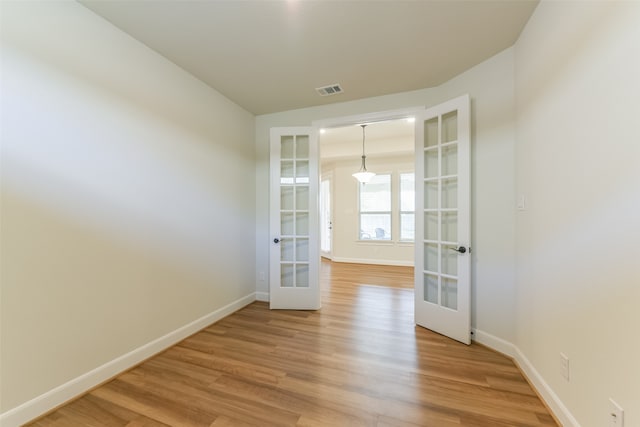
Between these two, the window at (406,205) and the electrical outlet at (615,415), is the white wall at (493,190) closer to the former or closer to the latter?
the electrical outlet at (615,415)

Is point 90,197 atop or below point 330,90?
below

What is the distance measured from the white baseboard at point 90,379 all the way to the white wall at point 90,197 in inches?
A: 1.6

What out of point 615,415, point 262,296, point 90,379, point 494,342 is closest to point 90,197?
point 90,379

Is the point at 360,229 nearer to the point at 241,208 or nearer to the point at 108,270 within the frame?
the point at 241,208

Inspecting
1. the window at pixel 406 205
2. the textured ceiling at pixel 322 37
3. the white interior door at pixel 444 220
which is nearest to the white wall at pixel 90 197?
the textured ceiling at pixel 322 37

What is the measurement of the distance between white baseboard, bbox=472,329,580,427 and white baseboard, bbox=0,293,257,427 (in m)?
2.84

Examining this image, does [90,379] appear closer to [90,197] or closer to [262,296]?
[90,197]

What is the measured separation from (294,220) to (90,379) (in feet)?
7.71

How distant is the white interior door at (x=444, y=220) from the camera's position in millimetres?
2436

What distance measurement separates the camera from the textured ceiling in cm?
178

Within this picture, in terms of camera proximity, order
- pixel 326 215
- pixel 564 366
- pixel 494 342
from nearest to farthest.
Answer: pixel 564 366
pixel 494 342
pixel 326 215

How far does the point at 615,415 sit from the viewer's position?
1.12 metres

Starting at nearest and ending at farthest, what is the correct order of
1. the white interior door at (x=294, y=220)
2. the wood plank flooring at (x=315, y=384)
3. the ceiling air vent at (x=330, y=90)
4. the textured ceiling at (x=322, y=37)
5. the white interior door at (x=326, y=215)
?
the wood plank flooring at (x=315, y=384) < the textured ceiling at (x=322, y=37) < the ceiling air vent at (x=330, y=90) < the white interior door at (x=294, y=220) < the white interior door at (x=326, y=215)

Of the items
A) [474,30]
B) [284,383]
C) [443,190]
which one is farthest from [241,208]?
[474,30]
